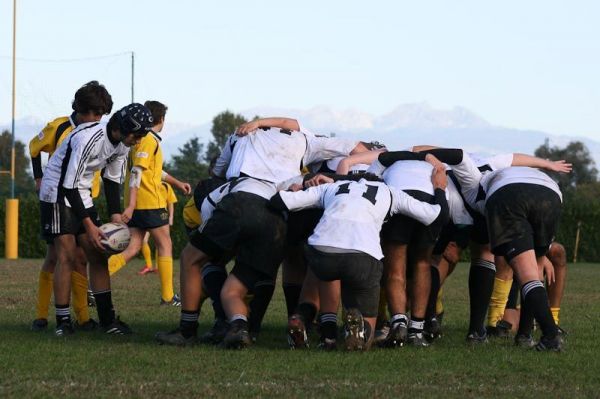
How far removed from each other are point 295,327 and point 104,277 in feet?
7.35

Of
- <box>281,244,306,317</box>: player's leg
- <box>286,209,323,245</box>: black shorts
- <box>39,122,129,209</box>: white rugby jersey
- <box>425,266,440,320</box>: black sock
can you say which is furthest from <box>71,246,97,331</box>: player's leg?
<box>425,266,440,320</box>: black sock

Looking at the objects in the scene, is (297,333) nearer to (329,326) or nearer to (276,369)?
(329,326)

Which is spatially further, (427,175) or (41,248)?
(41,248)

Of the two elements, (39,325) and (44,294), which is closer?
(39,325)

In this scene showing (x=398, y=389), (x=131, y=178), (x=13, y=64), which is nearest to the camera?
(x=398, y=389)

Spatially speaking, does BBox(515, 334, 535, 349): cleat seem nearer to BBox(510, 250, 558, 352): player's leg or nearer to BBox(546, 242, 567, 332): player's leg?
BBox(510, 250, 558, 352): player's leg

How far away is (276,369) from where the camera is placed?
692 centimetres

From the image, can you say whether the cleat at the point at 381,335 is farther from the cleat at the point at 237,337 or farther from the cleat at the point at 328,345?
the cleat at the point at 237,337

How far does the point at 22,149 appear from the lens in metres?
69.9

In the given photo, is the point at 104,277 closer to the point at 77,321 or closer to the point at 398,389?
the point at 77,321

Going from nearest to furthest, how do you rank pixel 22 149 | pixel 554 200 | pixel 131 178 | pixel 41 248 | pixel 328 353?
pixel 328 353, pixel 554 200, pixel 131 178, pixel 41 248, pixel 22 149

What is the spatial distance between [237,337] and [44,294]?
8.99ft

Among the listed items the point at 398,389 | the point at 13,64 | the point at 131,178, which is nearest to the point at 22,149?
the point at 13,64

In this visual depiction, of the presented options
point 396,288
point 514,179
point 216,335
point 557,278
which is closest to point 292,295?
point 216,335
